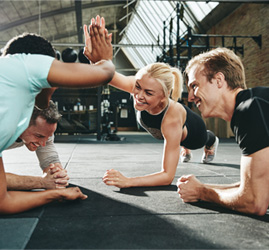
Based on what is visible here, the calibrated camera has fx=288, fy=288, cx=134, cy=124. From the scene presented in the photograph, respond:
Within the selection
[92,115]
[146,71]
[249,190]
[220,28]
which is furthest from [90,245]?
[220,28]

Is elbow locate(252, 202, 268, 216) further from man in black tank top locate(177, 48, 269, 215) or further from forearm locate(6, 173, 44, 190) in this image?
forearm locate(6, 173, 44, 190)

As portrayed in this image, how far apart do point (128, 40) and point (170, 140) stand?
16.2 m

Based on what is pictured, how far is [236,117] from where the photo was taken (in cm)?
119

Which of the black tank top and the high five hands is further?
the black tank top

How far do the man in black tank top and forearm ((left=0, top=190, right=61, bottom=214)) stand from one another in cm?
64

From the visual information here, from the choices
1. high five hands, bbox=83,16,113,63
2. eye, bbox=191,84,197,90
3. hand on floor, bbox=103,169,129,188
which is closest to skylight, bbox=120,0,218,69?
hand on floor, bbox=103,169,129,188

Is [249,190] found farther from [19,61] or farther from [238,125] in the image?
[19,61]

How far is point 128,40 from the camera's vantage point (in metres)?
17.2

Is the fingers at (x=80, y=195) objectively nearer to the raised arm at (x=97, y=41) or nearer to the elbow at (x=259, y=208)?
the raised arm at (x=97, y=41)

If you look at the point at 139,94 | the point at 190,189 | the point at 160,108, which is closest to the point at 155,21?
the point at 160,108

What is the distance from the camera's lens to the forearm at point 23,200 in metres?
1.22

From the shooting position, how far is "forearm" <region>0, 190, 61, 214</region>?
4.00 ft

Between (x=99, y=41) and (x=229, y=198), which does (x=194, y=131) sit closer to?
(x=229, y=198)

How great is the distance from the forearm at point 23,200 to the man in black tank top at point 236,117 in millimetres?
644
